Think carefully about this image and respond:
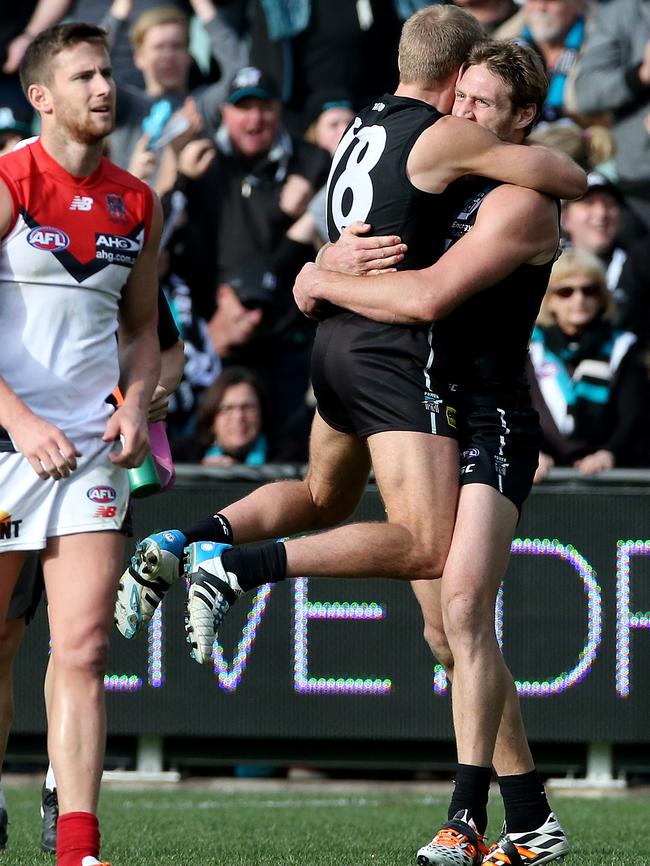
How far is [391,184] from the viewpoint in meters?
5.19

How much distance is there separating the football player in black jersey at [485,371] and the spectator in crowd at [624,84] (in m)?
5.29

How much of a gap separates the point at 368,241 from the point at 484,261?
42 centimetres

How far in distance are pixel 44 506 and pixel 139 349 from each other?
667 millimetres

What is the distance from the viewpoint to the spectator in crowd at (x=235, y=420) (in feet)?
30.0

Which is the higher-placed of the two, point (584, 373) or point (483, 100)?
point (483, 100)

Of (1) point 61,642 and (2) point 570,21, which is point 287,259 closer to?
(2) point 570,21

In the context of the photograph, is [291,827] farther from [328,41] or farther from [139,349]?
[328,41]

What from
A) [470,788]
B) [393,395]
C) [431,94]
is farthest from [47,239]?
[470,788]

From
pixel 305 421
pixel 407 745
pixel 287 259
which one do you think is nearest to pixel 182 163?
pixel 287 259

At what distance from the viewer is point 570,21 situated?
10.7m

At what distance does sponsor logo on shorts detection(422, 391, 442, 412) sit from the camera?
5129mm

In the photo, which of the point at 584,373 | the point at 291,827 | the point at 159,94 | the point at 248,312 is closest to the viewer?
the point at 291,827

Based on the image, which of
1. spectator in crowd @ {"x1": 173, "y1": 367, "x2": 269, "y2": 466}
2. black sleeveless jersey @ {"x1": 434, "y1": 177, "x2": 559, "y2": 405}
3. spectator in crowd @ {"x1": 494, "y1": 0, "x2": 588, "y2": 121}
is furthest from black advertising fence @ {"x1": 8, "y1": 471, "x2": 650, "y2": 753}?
spectator in crowd @ {"x1": 494, "y1": 0, "x2": 588, "y2": 121}

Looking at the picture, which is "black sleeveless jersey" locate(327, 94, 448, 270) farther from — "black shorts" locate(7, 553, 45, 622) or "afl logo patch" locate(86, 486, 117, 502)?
"black shorts" locate(7, 553, 45, 622)
